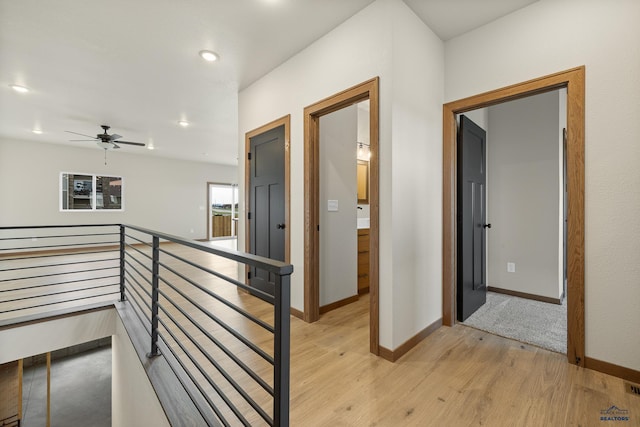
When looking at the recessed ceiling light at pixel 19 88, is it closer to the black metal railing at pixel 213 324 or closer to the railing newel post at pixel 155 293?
the black metal railing at pixel 213 324

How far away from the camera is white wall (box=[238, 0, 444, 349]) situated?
2.10m

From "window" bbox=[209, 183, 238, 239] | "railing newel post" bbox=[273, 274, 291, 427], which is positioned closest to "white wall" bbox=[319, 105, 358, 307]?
"railing newel post" bbox=[273, 274, 291, 427]

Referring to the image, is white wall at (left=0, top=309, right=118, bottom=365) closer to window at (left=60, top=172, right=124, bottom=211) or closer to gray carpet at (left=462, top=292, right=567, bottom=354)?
gray carpet at (left=462, top=292, right=567, bottom=354)

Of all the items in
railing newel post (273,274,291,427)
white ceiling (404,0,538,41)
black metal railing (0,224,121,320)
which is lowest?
black metal railing (0,224,121,320)

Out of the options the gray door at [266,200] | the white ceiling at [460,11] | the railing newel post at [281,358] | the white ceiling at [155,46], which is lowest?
the railing newel post at [281,358]

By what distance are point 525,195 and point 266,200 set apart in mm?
3263

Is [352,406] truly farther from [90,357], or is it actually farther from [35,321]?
[90,357]

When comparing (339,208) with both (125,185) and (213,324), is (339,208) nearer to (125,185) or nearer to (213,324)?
(213,324)

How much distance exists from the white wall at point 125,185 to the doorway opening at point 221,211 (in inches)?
7.7

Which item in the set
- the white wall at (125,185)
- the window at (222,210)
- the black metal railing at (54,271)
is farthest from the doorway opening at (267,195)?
the window at (222,210)

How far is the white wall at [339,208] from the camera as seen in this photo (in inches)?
120

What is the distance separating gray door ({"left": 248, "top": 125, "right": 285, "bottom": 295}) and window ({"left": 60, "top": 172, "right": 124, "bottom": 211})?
6.26 metres

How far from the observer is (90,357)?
577 cm

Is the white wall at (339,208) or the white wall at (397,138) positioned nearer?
the white wall at (397,138)
